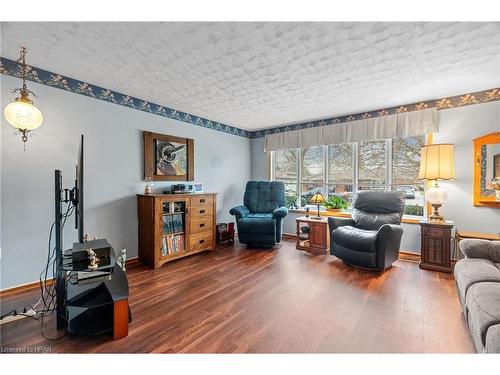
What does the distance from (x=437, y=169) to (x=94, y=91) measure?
14.2 feet

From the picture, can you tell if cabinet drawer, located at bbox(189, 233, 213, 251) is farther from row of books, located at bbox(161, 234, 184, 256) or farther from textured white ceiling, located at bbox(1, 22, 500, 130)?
textured white ceiling, located at bbox(1, 22, 500, 130)

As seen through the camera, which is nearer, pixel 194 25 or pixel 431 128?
pixel 194 25

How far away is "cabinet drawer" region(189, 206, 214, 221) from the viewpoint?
134 inches

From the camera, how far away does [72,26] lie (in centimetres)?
165

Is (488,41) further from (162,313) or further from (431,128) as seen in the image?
(162,313)

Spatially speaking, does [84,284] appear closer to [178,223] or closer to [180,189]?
[178,223]

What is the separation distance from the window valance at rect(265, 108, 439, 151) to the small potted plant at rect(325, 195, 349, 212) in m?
0.99

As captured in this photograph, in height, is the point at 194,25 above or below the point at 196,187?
above

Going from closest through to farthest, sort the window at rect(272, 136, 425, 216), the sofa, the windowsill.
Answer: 1. the sofa
2. the windowsill
3. the window at rect(272, 136, 425, 216)

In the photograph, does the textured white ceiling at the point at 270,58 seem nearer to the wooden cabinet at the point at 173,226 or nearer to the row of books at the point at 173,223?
the wooden cabinet at the point at 173,226

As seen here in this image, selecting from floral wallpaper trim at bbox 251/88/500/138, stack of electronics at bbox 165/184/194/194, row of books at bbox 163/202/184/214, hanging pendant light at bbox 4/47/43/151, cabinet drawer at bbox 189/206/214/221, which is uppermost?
floral wallpaper trim at bbox 251/88/500/138

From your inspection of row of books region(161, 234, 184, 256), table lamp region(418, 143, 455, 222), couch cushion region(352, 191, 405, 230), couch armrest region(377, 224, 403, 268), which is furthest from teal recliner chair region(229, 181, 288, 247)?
table lamp region(418, 143, 455, 222)
